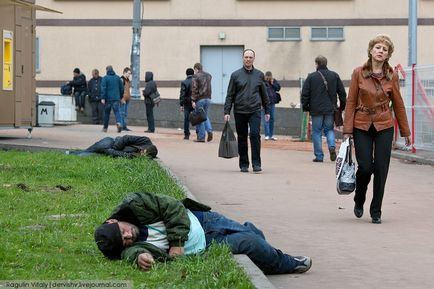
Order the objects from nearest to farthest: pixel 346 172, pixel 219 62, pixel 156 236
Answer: pixel 156 236 < pixel 346 172 < pixel 219 62

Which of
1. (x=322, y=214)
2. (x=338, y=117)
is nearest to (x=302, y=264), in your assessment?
(x=322, y=214)

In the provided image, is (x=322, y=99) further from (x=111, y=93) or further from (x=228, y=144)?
(x=111, y=93)

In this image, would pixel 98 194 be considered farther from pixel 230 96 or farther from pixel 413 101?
pixel 413 101

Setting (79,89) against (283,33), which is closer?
(79,89)

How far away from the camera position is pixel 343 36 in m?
41.1

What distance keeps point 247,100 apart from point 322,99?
2978 millimetres

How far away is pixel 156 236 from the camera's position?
809 cm

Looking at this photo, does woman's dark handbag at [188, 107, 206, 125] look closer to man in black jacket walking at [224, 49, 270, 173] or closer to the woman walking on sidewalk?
man in black jacket walking at [224, 49, 270, 173]

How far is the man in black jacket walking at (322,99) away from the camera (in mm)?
20328

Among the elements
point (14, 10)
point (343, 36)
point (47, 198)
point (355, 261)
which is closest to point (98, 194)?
point (47, 198)

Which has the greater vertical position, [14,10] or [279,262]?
[14,10]

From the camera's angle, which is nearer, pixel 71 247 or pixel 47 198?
pixel 71 247

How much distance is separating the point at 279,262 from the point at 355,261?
39.9 inches

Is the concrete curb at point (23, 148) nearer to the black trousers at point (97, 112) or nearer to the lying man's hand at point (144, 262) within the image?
the lying man's hand at point (144, 262)
